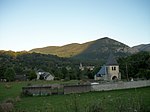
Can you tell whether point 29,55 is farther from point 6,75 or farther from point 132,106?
point 132,106

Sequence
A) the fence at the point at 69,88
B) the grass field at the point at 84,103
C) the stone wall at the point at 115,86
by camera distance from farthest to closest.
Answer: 1. the stone wall at the point at 115,86
2. the fence at the point at 69,88
3. the grass field at the point at 84,103

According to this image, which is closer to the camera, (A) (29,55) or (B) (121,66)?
Result: (B) (121,66)

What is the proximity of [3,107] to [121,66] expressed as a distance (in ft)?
181

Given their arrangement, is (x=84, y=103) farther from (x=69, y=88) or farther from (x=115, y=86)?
(x=115, y=86)

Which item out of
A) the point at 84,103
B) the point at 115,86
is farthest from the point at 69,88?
the point at 84,103

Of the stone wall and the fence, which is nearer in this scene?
the fence

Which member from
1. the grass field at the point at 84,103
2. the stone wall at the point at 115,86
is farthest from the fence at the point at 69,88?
the grass field at the point at 84,103

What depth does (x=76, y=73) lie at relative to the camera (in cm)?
8475

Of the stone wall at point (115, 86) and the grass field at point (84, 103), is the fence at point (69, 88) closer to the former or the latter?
the stone wall at point (115, 86)

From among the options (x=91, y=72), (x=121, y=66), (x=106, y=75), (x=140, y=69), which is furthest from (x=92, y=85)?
(x=91, y=72)

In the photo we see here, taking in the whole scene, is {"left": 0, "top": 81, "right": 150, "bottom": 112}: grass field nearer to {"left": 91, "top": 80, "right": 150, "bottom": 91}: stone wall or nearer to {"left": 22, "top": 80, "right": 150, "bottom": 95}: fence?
{"left": 22, "top": 80, "right": 150, "bottom": 95}: fence

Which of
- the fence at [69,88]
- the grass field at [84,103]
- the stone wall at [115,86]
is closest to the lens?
the grass field at [84,103]

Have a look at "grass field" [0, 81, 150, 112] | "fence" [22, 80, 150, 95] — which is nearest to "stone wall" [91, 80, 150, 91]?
"fence" [22, 80, 150, 95]

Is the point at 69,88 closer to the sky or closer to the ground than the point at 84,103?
closer to the sky
